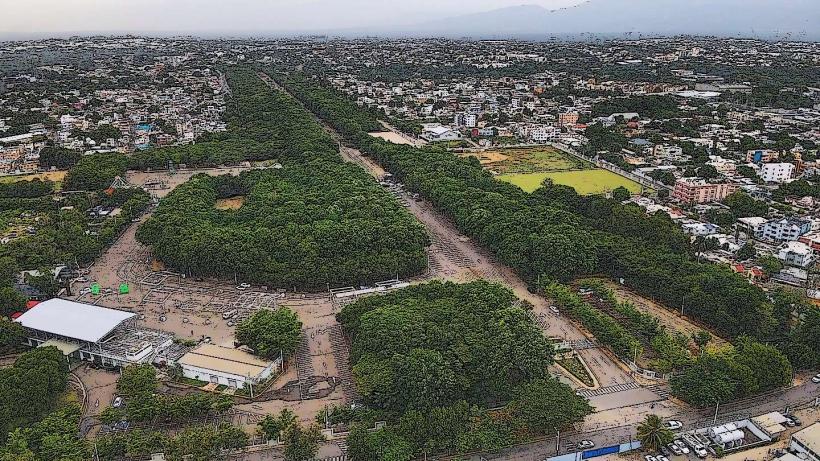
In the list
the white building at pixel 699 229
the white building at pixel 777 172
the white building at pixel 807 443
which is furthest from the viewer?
the white building at pixel 777 172

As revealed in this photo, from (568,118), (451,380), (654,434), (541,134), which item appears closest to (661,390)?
(654,434)

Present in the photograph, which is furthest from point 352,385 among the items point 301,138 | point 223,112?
point 223,112

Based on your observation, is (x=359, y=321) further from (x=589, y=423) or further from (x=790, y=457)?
(x=790, y=457)

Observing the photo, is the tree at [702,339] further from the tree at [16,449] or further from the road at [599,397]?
the tree at [16,449]

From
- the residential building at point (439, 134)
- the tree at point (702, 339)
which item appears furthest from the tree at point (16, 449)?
the residential building at point (439, 134)

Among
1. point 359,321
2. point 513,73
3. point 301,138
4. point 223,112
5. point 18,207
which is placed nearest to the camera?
point 359,321

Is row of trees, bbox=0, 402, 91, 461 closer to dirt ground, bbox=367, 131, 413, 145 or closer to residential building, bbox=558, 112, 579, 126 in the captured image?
dirt ground, bbox=367, 131, 413, 145
